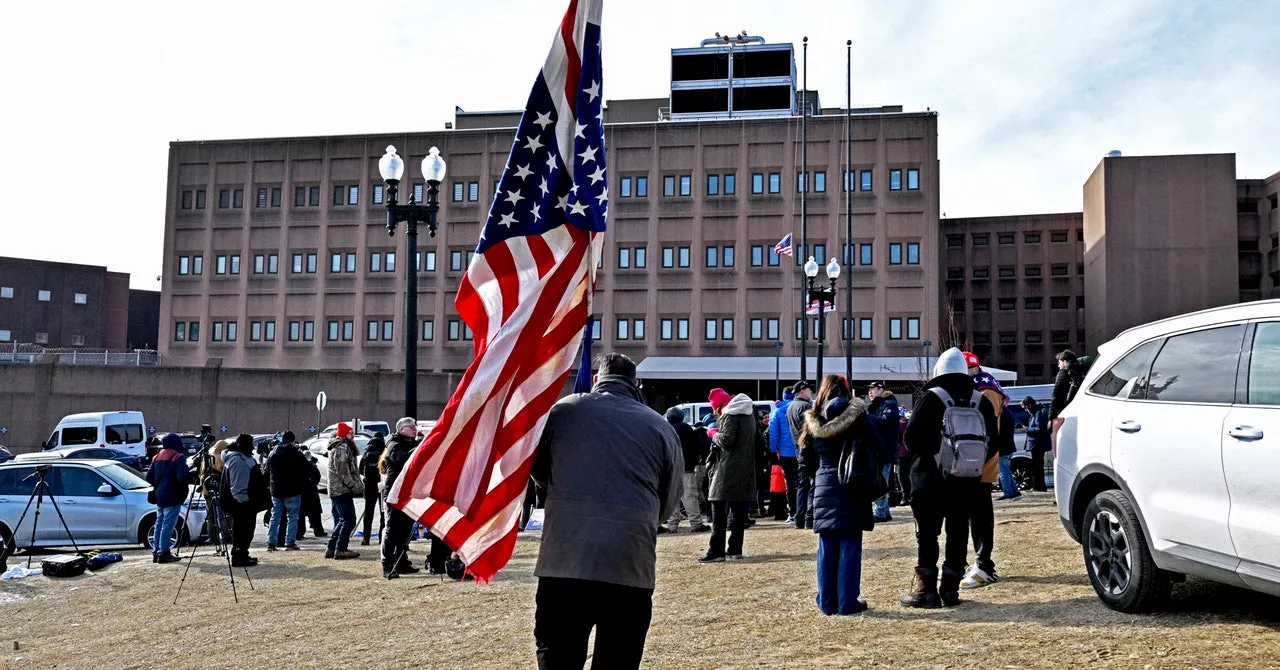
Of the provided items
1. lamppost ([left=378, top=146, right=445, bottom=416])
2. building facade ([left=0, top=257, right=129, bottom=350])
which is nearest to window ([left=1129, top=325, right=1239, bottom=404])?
lamppost ([left=378, top=146, right=445, bottom=416])

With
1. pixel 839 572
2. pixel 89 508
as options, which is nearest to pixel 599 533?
pixel 839 572

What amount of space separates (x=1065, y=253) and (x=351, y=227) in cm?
4864

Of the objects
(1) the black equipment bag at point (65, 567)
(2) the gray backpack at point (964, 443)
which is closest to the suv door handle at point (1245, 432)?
(2) the gray backpack at point (964, 443)

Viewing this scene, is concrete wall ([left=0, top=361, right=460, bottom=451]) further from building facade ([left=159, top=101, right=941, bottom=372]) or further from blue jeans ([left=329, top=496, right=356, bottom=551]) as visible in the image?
blue jeans ([left=329, top=496, right=356, bottom=551])

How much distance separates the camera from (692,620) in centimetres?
846

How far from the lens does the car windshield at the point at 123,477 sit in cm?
1723

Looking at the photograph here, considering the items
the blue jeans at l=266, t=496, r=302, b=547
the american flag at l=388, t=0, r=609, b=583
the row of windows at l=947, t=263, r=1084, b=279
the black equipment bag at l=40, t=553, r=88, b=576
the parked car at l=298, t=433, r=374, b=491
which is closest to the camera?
the american flag at l=388, t=0, r=609, b=583

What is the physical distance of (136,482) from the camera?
17.4 meters

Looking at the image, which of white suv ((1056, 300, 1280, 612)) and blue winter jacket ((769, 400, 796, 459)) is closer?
white suv ((1056, 300, 1280, 612))

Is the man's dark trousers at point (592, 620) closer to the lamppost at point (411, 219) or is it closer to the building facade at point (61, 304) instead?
the lamppost at point (411, 219)

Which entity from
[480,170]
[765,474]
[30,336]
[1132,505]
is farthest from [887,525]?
[30,336]

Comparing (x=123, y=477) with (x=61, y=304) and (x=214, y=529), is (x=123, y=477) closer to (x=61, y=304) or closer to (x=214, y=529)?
(x=214, y=529)

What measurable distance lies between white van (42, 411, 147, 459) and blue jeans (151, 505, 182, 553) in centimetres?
2222

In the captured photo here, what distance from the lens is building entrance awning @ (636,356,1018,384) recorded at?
54.8 m
